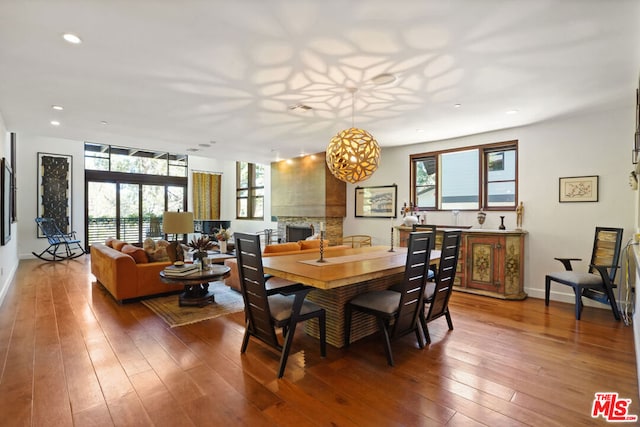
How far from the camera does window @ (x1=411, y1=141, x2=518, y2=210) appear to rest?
4.98m

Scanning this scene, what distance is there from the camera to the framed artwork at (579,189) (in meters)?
4.16

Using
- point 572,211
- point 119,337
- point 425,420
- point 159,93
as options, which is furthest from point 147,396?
point 572,211

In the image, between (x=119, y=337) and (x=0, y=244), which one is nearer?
(x=119, y=337)

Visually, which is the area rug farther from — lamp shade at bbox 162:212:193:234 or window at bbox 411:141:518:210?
window at bbox 411:141:518:210

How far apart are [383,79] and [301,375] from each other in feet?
8.86

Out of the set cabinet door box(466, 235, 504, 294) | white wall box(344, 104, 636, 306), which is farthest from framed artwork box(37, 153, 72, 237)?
white wall box(344, 104, 636, 306)

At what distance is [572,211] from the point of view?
434 cm

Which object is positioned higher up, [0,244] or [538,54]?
[538,54]

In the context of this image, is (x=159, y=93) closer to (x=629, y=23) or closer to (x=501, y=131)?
(x=629, y=23)

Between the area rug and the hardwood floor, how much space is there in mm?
161

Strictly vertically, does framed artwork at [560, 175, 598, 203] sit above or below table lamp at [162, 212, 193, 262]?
above

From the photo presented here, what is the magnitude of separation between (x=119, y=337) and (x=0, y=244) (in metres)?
2.34

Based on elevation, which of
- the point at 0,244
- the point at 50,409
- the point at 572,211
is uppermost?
the point at 572,211

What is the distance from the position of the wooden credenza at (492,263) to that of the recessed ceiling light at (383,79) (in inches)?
108
